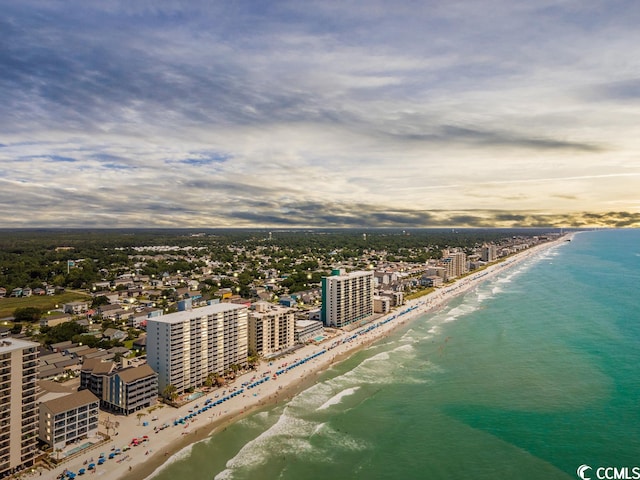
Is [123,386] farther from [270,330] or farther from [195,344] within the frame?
[270,330]

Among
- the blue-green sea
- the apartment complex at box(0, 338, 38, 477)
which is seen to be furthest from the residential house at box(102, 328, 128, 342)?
the apartment complex at box(0, 338, 38, 477)

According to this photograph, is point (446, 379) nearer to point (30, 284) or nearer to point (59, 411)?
point (59, 411)

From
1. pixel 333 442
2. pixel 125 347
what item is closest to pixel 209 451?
pixel 333 442

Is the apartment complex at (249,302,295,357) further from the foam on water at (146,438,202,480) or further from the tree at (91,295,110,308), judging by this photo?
the tree at (91,295,110,308)

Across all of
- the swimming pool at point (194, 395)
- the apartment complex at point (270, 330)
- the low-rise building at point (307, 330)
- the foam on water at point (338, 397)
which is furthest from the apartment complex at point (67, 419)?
the low-rise building at point (307, 330)

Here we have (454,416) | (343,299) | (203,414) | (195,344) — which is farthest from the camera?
(343,299)

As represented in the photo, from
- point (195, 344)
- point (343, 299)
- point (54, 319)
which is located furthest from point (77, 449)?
point (54, 319)
